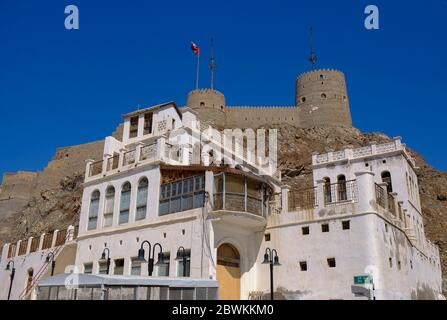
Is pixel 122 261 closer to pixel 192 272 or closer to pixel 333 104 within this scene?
pixel 192 272

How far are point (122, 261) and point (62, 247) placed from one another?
6573mm

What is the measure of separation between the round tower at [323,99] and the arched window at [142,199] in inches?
1926

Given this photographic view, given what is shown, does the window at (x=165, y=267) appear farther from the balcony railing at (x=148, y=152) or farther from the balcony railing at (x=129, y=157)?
the balcony railing at (x=129, y=157)

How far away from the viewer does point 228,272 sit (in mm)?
22172

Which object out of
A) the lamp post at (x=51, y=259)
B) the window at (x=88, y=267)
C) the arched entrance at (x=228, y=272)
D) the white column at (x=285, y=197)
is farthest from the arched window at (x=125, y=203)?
the white column at (x=285, y=197)

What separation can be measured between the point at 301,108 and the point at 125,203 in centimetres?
5146

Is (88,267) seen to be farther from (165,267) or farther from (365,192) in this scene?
(365,192)

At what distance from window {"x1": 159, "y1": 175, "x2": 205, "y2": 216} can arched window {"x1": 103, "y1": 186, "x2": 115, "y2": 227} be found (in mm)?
4220

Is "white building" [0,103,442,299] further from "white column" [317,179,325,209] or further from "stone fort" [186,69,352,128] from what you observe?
"stone fort" [186,69,352,128]

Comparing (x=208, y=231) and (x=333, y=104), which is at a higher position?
(x=333, y=104)

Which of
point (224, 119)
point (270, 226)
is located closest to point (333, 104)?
point (224, 119)

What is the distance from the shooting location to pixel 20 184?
270ft

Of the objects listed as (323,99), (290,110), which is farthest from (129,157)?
(323,99)

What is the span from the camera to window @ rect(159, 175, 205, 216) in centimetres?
2217
